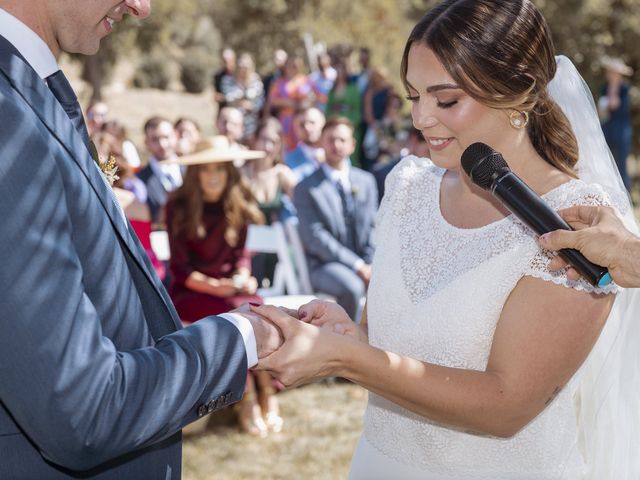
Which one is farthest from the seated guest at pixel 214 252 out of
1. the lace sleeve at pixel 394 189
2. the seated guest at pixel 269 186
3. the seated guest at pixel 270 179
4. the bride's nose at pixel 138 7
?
the bride's nose at pixel 138 7

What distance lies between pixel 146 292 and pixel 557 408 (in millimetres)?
1450

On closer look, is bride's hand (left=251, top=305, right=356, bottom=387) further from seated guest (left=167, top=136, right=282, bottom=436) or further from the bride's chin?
seated guest (left=167, top=136, right=282, bottom=436)

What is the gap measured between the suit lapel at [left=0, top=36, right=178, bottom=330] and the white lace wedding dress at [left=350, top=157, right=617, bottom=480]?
1.19 metres

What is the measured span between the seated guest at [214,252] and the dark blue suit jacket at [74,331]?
4529 mm

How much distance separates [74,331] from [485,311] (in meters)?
1.39

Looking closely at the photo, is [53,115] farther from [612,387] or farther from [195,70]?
[195,70]

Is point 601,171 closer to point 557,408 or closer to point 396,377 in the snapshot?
point 557,408

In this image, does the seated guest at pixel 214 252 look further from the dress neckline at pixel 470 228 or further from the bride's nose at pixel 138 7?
the bride's nose at pixel 138 7

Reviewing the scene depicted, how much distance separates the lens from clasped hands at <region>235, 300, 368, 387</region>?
2061 millimetres

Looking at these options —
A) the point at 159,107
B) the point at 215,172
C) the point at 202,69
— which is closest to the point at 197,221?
the point at 215,172

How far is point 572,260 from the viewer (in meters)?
2.07

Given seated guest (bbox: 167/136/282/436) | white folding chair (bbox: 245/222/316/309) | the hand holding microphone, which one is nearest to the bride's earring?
the hand holding microphone

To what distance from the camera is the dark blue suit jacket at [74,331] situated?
1.49 m

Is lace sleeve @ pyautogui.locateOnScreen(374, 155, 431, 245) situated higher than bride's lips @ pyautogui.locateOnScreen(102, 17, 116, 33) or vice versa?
bride's lips @ pyautogui.locateOnScreen(102, 17, 116, 33)
